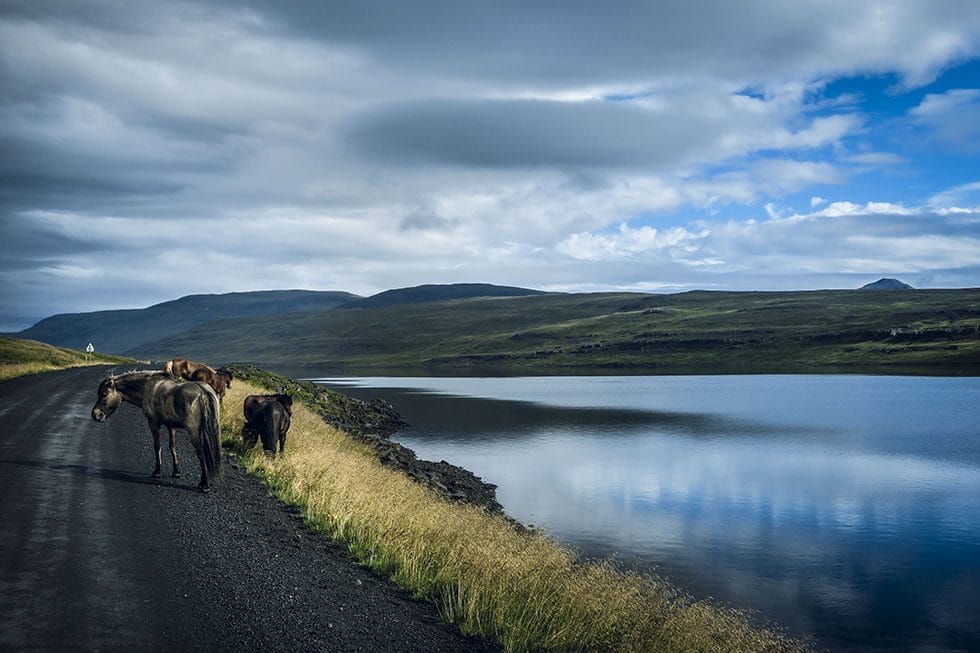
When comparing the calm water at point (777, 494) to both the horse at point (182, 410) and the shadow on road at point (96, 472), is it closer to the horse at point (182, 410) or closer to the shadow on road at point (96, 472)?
the horse at point (182, 410)

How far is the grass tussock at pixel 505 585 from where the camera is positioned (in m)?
11.5

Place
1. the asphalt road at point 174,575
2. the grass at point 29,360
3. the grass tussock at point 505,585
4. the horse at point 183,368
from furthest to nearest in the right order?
the grass at point 29,360, the horse at point 183,368, the grass tussock at point 505,585, the asphalt road at point 174,575

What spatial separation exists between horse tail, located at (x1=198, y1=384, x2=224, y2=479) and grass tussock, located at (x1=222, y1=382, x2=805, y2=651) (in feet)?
6.40

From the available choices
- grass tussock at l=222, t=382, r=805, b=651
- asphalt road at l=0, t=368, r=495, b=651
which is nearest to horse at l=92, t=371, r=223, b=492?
asphalt road at l=0, t=368, r=495, b=651

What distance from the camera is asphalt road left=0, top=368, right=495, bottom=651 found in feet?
32.1

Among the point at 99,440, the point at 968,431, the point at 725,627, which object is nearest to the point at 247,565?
the point at 725,627

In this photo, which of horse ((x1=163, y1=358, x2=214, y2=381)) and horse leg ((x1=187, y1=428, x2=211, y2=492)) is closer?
horse leg ((x1=187, y1=428, x2=211, y2=492))

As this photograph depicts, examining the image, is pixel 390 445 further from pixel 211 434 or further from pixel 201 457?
pixel 211 434

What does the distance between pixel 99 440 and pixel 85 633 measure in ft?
54.7

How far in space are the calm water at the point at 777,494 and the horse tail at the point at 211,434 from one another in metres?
11.7

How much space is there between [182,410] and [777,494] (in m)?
27.6

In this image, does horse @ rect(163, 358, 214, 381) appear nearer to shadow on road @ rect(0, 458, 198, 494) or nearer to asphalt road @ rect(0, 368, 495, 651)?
shadow on road @ rect(0, 458, 198, 494)

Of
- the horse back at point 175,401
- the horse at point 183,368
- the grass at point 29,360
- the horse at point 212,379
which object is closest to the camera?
the horse back at point 175,401

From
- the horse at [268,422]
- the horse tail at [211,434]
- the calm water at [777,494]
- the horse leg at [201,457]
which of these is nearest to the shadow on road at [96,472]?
the horse leg at [201,457]
